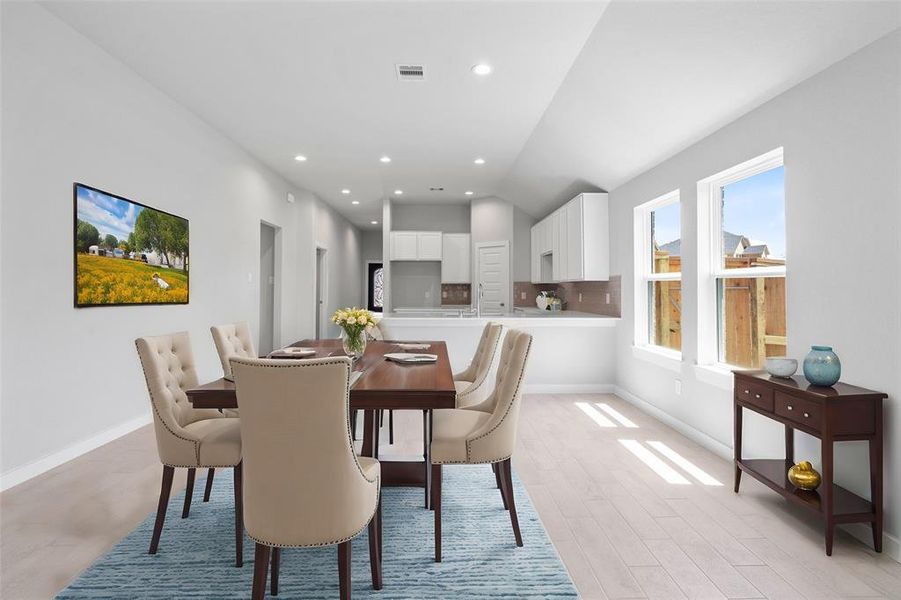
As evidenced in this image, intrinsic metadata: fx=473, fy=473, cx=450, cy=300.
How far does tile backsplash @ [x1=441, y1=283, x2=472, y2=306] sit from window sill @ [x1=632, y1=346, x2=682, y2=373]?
4.24 m

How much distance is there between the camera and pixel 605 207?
543 centimetres

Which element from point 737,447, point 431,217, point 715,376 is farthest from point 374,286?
point 737,447

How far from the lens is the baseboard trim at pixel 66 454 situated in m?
2.72

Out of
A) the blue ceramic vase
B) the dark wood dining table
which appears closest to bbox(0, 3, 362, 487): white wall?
the dark wood dining table

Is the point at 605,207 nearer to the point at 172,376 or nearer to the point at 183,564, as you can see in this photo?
the point at 172,376

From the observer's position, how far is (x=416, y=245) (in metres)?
8.45

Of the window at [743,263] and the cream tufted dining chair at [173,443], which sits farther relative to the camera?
the window at [743,263]

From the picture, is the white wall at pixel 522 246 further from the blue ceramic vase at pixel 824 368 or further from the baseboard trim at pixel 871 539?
the baseboard trim at pixel 871 539

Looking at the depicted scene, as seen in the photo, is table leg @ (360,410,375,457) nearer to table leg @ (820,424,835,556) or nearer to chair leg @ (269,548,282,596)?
chair leg @ (269,548,282,596)

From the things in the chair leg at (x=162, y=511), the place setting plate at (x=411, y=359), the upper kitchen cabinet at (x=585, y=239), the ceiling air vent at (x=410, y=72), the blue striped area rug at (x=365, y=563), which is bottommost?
the blue striped area rug at (x=365, y=563)

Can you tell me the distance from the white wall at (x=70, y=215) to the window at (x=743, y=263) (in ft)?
14.6

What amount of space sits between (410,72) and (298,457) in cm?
314

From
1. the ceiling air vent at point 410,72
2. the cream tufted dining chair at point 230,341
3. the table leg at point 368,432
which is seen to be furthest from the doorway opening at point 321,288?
the table leg at point 368,432

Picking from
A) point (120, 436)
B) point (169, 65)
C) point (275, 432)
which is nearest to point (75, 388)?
point (120, 436)
